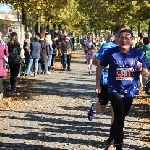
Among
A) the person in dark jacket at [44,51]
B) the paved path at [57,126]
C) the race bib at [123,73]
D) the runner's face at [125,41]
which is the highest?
the runner's face at [125,41]

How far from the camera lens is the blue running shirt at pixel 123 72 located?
6.37 metres

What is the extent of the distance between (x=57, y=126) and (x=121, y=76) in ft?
10.1

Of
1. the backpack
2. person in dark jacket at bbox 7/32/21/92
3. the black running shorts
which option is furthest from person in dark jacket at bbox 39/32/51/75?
the black running shorts

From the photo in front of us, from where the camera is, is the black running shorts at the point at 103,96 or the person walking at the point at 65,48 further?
the person walking at the point at 65,48

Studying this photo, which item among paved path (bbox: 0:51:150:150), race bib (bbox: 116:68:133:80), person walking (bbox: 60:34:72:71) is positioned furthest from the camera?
person walking (bbox: 60:34:72:71)

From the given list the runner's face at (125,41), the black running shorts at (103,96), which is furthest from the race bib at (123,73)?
the black running shorts at (103,96)

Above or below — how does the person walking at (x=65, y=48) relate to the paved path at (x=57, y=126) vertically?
above

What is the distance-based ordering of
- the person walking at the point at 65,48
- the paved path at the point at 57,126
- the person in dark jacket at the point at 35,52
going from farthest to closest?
the person walking at the point at 65,48
the person in dark jacket at the point at 35,52
the paved path at the point at 57,126

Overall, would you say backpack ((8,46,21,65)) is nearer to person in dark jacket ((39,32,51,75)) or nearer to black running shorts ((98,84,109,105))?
person in dark jacket ((39,32,51,75))

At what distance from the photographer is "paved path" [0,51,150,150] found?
7.46 m

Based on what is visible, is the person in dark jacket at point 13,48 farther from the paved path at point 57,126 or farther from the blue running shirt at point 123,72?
the blue running shirt at point 123,72

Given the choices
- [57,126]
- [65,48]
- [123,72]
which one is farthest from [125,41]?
[65,48]

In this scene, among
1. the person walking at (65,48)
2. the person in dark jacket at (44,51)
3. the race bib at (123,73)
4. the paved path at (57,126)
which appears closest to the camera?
the race bib at (123,73)

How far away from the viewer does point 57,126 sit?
9086 mm
